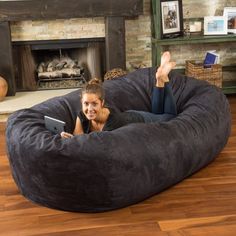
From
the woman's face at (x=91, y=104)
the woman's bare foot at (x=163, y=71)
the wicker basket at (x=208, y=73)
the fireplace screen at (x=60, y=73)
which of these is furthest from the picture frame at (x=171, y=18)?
the woman's face at (x=91, y=104)

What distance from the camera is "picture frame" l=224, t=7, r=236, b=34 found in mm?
4664

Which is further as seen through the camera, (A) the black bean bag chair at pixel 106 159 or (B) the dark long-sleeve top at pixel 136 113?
(B) the dark long-sleeve top at pixel 136 113

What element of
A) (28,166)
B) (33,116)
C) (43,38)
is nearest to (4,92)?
(43,38)

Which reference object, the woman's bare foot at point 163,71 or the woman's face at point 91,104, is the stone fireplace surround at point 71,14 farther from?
the woman's face at point 91,104

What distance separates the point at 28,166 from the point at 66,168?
245 mm

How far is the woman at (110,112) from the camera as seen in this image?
8.73ft

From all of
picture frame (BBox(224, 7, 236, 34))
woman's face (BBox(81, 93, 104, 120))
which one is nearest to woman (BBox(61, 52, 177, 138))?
woman's face (BBox(81, 93, 104, 120))

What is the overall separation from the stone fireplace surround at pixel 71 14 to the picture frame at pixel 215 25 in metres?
0.76

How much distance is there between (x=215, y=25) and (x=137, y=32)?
835mm

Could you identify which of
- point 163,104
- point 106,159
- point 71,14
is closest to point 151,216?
point 106,159

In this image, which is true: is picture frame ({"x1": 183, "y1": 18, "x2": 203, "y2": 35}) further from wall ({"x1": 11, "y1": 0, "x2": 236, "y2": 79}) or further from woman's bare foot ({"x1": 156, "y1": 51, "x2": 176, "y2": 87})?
woman's bare foot ({"x1": 156, "y1": 51, "x2": 176, "y2": 87})

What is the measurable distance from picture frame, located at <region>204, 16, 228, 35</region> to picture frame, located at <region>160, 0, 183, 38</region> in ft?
0.90

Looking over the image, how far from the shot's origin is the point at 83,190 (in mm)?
2391

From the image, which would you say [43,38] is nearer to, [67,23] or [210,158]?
[67,23]
